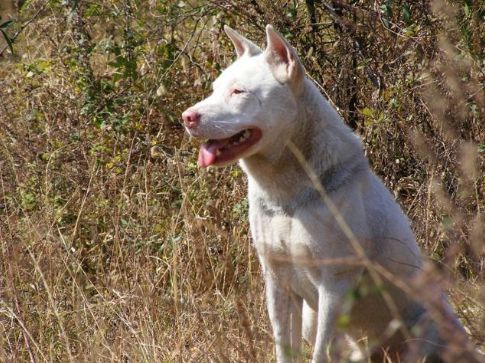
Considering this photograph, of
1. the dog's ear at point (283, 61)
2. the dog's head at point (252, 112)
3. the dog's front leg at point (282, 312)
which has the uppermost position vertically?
the dog's ear at point (283, 61)

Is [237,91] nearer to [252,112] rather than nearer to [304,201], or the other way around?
[252,112]

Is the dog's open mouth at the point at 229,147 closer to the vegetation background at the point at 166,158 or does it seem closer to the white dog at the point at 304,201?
the white dog at the point at 304,201

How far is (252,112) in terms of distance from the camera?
4.39m

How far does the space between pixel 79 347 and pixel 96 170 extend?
6.44ft

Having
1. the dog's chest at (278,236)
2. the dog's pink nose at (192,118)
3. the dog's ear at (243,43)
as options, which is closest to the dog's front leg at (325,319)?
the dog's chest at (278,236)

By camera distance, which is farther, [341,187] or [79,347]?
[79,347]

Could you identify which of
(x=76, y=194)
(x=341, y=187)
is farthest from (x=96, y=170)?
(x=341, y=187)

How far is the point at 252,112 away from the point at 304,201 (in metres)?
0.44

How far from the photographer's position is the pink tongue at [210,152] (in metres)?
4.39

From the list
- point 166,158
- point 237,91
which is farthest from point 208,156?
point 166,158

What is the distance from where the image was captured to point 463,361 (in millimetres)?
4137

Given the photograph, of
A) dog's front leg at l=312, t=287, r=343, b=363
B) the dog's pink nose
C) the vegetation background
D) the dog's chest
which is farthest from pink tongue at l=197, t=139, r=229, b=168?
dog's front leg at l=312, t=287, r=343, b=363

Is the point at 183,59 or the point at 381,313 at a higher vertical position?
the point at 183,59

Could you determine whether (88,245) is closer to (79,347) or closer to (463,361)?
(79,347)
